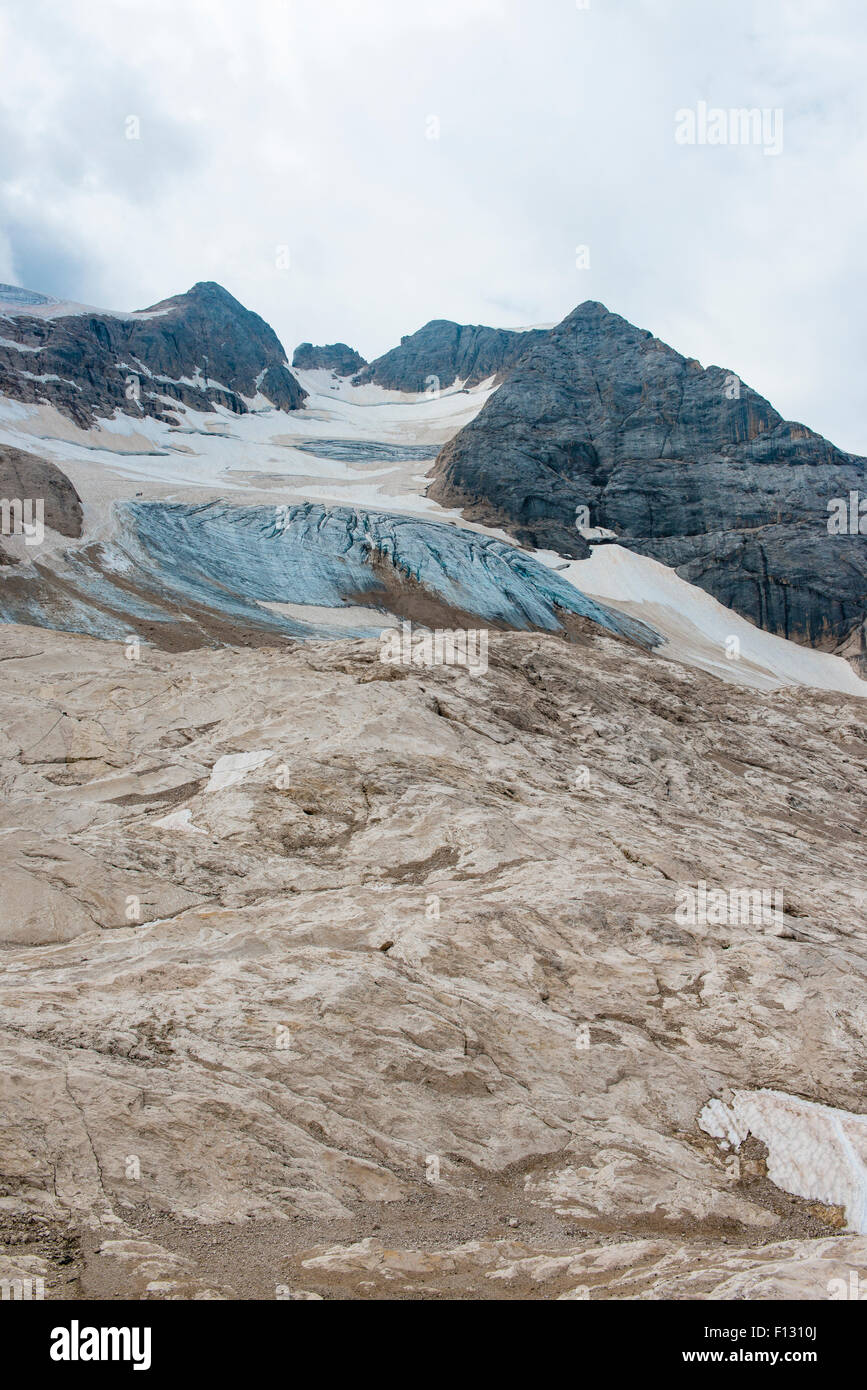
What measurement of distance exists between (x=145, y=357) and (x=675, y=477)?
270 feet

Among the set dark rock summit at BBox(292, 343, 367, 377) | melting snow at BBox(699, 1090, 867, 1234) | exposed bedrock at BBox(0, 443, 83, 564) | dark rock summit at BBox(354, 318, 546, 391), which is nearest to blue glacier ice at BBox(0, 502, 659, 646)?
exposed bedrock at BBox(0, 443, 83, 564)

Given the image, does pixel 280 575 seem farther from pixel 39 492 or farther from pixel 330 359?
pixel 330 359

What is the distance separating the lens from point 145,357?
396 feet

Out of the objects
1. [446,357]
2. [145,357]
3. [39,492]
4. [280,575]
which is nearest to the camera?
[39,492]

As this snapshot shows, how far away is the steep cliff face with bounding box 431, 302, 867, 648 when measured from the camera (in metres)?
76.4

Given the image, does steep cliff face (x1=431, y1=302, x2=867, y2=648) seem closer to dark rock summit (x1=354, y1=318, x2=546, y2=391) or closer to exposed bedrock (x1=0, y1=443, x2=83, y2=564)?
exposed bedrock (x1=0, y1=443, x2=83, y2=564)

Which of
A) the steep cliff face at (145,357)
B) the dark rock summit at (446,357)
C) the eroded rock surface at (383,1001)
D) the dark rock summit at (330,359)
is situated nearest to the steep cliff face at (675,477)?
the steep cliff face at (145,357)

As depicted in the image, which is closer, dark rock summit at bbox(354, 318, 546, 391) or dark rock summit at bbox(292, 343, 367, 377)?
dark rock summit at bbox(354, 318, 546, 391)

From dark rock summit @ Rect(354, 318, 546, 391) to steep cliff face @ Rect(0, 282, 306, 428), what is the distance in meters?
31.7

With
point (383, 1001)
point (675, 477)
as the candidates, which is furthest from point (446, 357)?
point (383, 1001)

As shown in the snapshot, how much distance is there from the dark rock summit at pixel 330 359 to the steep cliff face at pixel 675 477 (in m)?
98.9

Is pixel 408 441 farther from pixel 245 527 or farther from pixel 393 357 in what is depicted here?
pixel 245 527

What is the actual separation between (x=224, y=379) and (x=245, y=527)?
97361 millimetres
